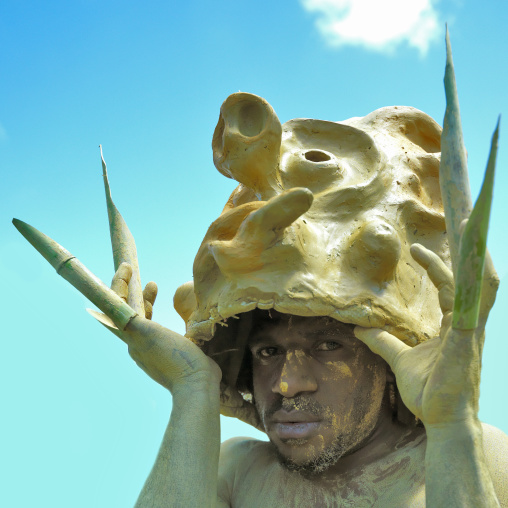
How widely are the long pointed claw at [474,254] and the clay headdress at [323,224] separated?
0.56 metres

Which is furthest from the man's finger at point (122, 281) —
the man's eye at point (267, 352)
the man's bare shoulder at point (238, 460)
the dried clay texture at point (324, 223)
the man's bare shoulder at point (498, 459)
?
the man's bare shoulder at point (498, 459)

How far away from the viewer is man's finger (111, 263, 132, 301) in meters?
2.42

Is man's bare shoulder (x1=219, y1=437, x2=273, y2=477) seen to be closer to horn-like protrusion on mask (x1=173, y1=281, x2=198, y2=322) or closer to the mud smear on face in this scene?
the mud smear on face

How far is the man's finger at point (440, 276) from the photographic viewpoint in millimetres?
1829

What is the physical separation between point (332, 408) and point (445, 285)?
0.65 metres

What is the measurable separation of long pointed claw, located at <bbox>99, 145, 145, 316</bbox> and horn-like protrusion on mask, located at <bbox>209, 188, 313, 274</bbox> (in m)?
0.45

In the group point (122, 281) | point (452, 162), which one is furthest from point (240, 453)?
point (452, 162)

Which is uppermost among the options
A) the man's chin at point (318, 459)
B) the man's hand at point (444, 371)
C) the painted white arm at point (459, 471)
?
the man's hand at point (444, 371)

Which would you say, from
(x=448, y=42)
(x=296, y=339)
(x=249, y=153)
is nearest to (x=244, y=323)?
(x=296, y=339)

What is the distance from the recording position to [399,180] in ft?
8.21

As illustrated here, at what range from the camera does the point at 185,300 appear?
2674 mm

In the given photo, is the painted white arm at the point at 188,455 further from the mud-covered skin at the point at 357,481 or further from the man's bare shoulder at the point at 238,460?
the man's bare shoulder at the point at 238,460

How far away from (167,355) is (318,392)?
540 millimetres

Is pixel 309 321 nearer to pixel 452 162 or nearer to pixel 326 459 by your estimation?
pixel 326 459
